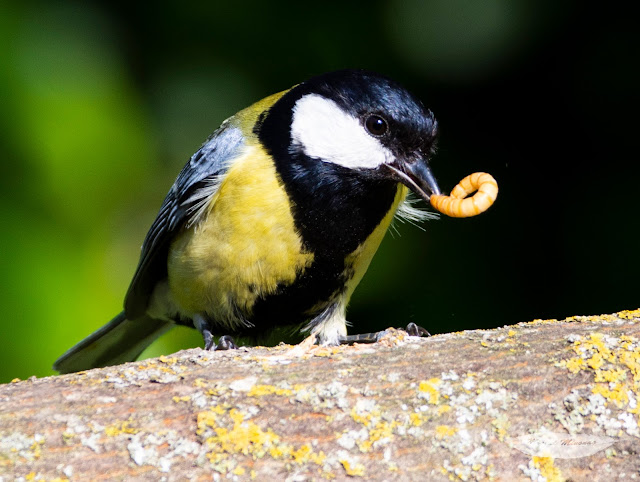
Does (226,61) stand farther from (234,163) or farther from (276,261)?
(276,261)

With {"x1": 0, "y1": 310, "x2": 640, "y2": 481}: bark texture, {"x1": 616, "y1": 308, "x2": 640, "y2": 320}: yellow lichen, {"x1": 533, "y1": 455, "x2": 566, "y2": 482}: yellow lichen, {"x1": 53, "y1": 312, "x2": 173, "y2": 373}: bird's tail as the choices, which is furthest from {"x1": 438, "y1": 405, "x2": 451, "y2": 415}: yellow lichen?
{"x1": 53, "y1": 312, "x2": 173, "y2": 373}: bird's tail

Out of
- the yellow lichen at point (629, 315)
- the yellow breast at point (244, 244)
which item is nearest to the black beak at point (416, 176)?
the yellow breast at point (244, 244)

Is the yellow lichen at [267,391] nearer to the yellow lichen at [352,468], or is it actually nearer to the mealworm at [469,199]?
the yellow lichen at [352,468]

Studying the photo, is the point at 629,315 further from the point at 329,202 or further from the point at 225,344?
the point at 225,344

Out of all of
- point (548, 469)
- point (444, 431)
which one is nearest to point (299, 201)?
point (444, 431)

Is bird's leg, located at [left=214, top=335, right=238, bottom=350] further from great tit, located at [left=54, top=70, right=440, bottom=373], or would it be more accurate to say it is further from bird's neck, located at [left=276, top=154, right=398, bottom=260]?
bird's neck, located at [left=276, top=154, right=398, bottom=260]

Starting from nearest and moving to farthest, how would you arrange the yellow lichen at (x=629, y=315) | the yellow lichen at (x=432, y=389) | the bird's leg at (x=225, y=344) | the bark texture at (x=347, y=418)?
the bark texture at (x=347, y=418) < the yellow lichen at (x=432, y=389) < the yellow lichen at (x=629, y=315) < the bird's leg at (x=225, y=344)

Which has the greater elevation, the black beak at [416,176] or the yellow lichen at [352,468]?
the black beak at [416,176]

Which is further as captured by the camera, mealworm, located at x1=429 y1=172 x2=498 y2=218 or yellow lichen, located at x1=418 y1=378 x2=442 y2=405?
mealworm, located at x1=429 y1=172 x2=498 y2=218
